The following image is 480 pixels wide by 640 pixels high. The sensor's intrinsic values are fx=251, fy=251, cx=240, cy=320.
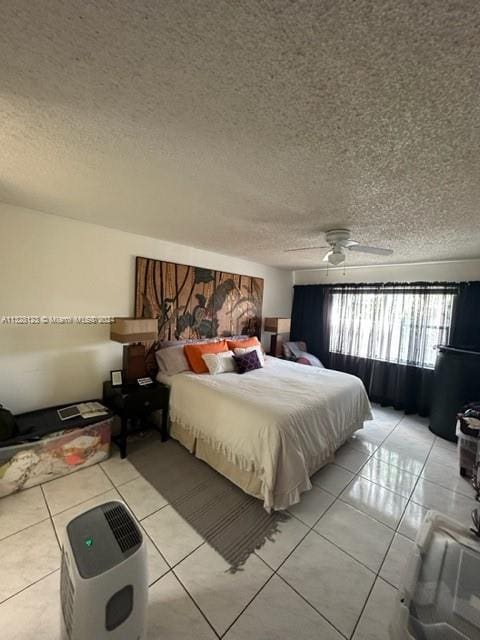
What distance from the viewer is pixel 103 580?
34.7 inches

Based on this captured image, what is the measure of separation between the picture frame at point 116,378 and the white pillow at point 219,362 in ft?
3.03

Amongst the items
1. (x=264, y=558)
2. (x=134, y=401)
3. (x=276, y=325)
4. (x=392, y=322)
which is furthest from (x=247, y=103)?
(x=392, y=322)

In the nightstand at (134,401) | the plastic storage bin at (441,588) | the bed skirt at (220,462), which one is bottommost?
the bed skirt at (220,462)

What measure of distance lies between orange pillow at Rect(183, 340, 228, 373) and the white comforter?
14cm

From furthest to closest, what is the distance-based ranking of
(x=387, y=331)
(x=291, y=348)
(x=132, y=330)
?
(x=291, y=348) → (x=387, y=331) → (x=132, y=330)

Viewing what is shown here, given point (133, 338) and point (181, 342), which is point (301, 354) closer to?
point (181, 342)

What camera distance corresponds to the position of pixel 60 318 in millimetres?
2461

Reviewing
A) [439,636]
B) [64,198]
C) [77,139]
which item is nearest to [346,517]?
→ [439,636]

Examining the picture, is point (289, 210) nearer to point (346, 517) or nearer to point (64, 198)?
point (64, 198)

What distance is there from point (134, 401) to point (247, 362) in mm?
1371

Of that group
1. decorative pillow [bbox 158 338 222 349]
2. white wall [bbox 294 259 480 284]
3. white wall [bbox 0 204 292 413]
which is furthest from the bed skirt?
white wall [bbox 294 259 480 284]

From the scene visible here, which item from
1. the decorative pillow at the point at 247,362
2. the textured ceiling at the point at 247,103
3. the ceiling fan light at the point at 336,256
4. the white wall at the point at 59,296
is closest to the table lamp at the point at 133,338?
the white wall at the point at 59,296

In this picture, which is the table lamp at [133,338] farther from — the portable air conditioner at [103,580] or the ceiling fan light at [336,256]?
the ceiling fan light at [336,256]

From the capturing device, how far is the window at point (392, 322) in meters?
3.60
